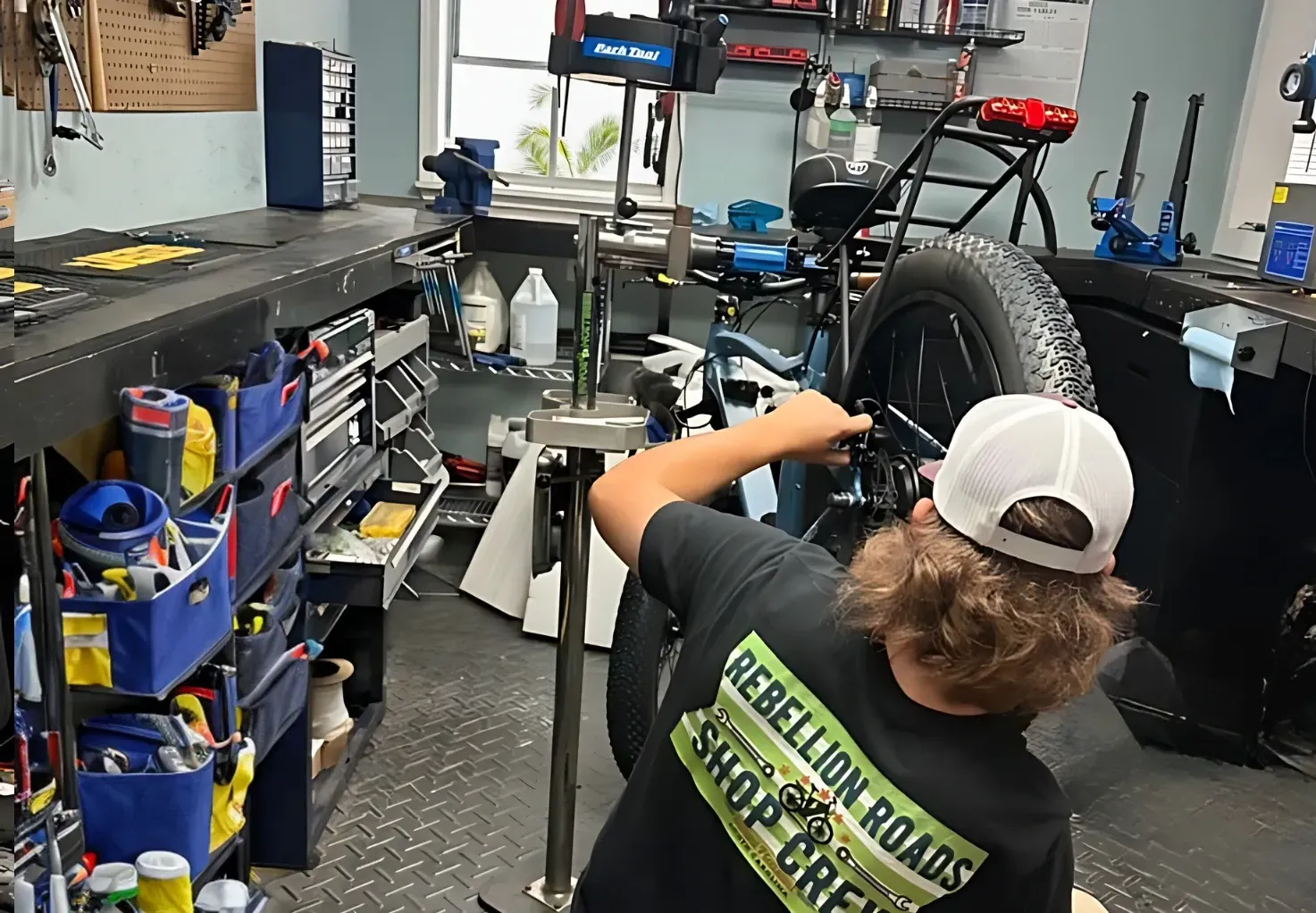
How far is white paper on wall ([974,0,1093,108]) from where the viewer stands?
377 centimetres

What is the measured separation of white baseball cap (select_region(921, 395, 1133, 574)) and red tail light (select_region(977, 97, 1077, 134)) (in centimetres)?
71

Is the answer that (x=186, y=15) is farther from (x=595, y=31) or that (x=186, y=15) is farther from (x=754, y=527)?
(x=754, y=527)

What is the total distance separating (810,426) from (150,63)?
1.84m

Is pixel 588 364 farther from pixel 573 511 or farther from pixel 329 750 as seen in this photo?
pixel 329 750

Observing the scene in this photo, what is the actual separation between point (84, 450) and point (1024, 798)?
4.09 feet

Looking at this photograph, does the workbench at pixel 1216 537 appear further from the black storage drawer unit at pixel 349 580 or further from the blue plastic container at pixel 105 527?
the blue plastic container at pixel 105 527

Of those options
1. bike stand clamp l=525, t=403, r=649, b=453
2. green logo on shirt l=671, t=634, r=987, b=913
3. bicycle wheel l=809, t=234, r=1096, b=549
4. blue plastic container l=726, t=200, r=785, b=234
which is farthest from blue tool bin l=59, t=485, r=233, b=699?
blue plastic container l=726, t=200, r=785, b=234

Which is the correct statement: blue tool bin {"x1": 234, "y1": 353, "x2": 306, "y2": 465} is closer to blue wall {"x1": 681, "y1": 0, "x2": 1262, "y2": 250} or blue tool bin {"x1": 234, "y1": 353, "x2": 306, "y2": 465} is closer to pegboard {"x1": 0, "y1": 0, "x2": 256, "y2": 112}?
pegboard {"x1": 0, "y1": 0, "x2": 256, "y2": 112}

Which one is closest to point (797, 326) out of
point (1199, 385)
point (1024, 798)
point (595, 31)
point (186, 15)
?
point (1199, 385)

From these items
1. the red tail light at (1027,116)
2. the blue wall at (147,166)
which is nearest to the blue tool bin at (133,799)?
the blue wall at (147,166)

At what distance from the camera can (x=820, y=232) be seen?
89.9 inches

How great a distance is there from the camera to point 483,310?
366 cm

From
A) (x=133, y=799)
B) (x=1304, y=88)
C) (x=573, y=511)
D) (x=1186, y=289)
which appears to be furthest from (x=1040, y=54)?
(x=133, y=799)

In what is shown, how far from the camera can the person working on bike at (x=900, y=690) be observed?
85 cm
